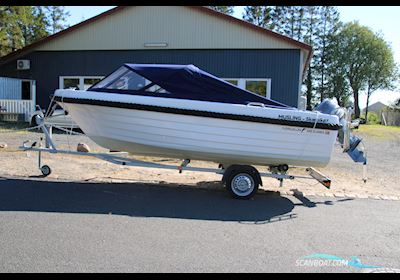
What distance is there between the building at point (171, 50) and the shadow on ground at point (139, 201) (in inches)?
417

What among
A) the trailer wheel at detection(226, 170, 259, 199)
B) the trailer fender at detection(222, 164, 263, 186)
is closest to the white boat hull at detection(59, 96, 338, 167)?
the trailer fender at detection(222, 164, 263, 186)

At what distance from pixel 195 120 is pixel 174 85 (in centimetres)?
77

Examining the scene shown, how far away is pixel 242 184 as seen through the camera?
6.43 meters

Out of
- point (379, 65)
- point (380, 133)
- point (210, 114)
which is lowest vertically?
point (380, 133)

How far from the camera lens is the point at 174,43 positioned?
17.4 m

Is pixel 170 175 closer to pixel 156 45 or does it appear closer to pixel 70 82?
pixel 156 45

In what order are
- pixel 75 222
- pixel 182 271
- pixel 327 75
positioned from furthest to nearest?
pixel 327 75 → pixel 75 222 → pixel 182 271

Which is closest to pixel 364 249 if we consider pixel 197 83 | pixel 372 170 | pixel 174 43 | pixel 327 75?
pixel 197 83

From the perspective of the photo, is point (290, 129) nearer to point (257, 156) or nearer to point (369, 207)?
point (257, 156)

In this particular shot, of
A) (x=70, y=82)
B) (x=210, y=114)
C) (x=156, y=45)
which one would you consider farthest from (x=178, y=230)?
(x=70, y=82)

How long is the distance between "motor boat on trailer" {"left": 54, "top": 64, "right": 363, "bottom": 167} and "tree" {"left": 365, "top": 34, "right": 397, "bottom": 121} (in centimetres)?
4491

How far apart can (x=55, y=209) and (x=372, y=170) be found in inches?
327

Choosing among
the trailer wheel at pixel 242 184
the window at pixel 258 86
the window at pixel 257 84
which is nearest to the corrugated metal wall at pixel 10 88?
the window at pixel 257 84

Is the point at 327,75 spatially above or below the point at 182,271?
above
